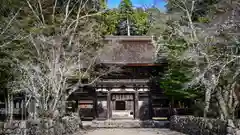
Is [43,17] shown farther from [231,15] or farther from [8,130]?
[231,15]

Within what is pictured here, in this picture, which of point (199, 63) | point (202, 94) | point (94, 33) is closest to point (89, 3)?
point (94, 33)

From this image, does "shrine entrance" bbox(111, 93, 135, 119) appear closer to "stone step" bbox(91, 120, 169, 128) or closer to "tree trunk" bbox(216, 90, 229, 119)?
"stone step" bbox(91, 120, 169, 128)

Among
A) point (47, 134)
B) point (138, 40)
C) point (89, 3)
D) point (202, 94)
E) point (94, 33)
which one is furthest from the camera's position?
point (138, 40)

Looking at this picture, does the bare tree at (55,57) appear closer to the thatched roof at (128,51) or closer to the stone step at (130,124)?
the thatched roof at (128,51)

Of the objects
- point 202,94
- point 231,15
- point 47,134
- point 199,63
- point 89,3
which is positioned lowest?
point 47,134

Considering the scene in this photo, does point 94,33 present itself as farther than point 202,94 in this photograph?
Yes

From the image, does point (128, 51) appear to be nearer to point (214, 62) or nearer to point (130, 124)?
point (130, 124)

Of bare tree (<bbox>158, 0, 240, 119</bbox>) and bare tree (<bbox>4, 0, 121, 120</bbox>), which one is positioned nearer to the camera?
bare tree (<bbox>158, 0, 240, 119</bbox>)

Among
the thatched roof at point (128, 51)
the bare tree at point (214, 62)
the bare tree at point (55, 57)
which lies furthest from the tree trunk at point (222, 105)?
the thatched roof at point (128, 51)

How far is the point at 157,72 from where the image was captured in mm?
27250

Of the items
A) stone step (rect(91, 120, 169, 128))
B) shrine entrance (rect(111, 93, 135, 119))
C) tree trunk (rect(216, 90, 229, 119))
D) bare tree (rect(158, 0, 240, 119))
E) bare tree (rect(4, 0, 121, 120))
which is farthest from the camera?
shrine entrance (rect(111, 93, 135, 119))

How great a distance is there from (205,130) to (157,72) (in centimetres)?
1279

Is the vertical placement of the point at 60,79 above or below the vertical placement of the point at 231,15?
below

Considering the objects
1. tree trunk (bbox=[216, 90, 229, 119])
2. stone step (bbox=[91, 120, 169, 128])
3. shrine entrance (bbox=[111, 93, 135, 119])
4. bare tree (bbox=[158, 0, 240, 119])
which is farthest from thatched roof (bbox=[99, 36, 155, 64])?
tree trunk (bbox=[216, 90, 229, 119])
